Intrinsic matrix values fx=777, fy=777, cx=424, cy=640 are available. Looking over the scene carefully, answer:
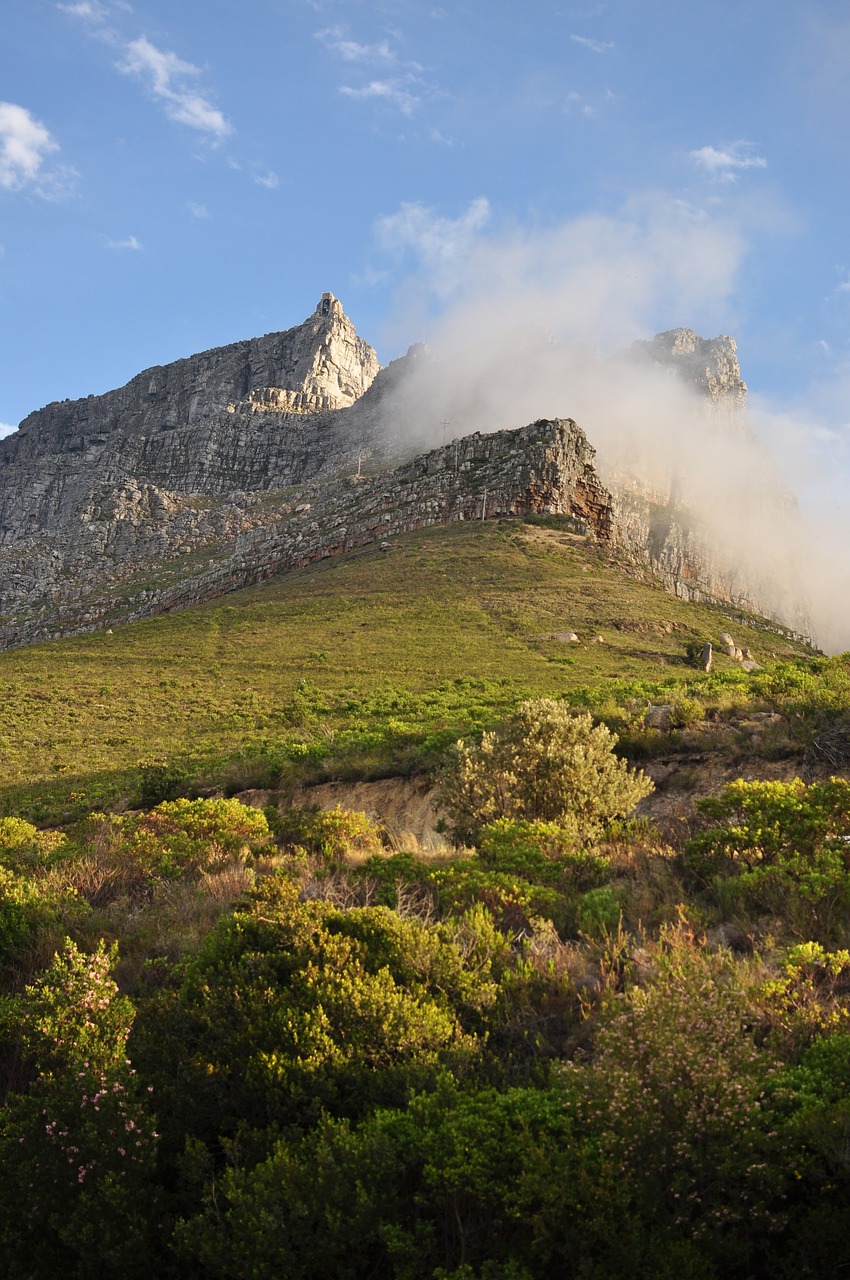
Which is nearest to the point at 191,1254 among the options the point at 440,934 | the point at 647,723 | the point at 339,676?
the point at 440,934

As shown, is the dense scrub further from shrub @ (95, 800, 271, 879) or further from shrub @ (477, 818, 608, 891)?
shrub @ (95, 800, 271, 879)

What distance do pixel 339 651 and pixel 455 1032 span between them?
3241 cm

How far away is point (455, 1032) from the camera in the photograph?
655cm

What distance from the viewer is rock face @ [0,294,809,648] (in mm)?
69812

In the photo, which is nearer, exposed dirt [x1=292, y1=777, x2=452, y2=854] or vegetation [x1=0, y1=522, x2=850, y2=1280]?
vegetation [x1=0, y1=522, x2=850, y2=1280]

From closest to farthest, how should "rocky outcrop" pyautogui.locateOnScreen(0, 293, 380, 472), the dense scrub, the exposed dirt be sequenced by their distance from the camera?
the dense scrub < the exposed dirt < "rocky outcrop" pyautogui.locateOnScreen(0, 293, 380, 472)

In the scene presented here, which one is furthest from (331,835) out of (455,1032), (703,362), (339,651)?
(703,362)

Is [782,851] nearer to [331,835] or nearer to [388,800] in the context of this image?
[331,835]

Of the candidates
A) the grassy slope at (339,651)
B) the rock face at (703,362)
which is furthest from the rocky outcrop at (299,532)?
the rock face at (703,362)

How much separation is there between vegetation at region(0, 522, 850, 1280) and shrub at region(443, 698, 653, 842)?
2.6 inches

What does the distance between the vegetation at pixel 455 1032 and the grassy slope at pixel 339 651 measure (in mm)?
10698

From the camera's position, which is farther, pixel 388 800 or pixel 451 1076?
pixel 388 800

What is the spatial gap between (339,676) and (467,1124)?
29287 mm

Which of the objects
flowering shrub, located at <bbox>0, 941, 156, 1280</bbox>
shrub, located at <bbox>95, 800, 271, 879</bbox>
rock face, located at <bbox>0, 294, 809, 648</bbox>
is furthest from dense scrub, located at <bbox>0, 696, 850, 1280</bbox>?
rock face, located at <bbox>0, 294, 809, 648</bbox>
